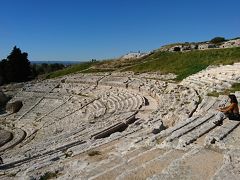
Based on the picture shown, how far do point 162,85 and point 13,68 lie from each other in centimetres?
3053

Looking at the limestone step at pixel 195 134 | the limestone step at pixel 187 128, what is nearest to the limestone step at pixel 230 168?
the limestone step at pixel 195 134

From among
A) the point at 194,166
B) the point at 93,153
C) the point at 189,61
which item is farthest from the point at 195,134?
the point at 189,61

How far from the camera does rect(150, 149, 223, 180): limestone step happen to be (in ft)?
18.7

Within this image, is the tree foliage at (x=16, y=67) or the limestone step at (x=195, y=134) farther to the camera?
the tree foliage at (x=16, y=67)

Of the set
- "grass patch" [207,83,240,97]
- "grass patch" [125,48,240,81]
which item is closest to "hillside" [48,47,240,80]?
"grass patch" [125,48,240,81]

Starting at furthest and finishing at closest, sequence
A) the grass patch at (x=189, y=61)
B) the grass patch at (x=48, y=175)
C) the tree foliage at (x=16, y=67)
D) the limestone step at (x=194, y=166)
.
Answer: the tree foliage at (x=16, y=67)
the grass patch at (x=189, y=61)
the grass patch at (x=48, y=175)
the limestone step at (x=194, y=166)

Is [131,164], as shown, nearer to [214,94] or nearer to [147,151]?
[147,151]

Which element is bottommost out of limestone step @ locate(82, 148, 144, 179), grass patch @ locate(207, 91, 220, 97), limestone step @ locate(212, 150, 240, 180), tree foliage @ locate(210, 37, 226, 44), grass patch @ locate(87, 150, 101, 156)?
grass patch @ locate(207, 91, 220, 97)

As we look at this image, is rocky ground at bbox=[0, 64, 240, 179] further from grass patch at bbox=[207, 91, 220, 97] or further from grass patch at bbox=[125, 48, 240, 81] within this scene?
grass patch at bbox=[125, 48, 240, 81]

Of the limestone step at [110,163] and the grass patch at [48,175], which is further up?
the limestone step at [110,163]

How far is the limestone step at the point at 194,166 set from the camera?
18.7 ft

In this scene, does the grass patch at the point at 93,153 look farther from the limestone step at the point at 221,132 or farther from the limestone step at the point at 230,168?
the limestone step at the point at 230,168

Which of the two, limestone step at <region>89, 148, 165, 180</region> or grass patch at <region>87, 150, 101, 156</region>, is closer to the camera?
limestone step at <region>89, 148, 165, 180</region>

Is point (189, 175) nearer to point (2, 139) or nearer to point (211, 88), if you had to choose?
point (211, 88)
